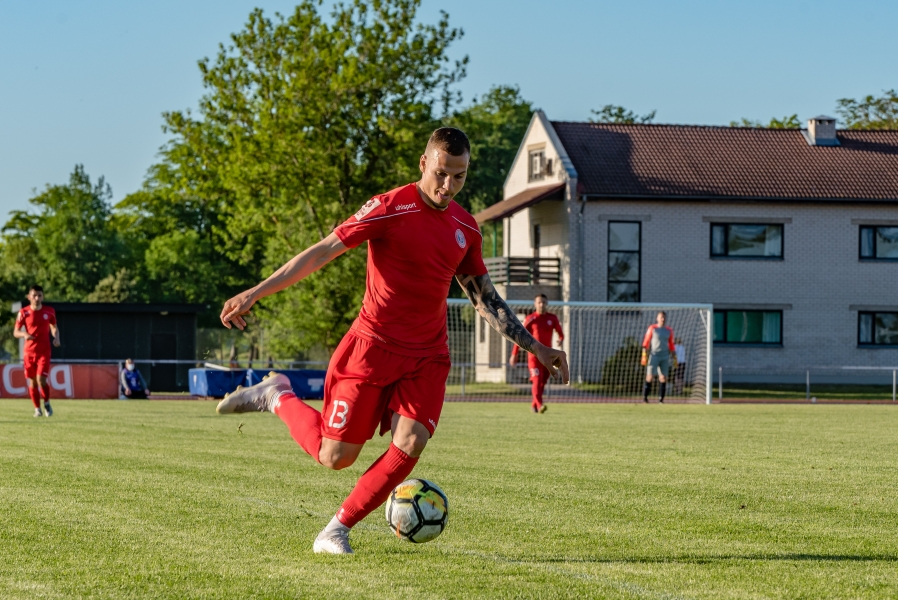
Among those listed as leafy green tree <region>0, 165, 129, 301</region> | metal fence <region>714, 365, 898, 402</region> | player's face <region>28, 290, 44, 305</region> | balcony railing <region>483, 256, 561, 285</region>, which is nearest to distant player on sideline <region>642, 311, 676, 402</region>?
metal fence <region>714, 365, 898, 402</region>

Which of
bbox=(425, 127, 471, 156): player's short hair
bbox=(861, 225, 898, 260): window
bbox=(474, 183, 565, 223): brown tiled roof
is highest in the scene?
bbox=(474, 183, 565, 223): brown tiled roof

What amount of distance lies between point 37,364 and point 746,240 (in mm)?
27830

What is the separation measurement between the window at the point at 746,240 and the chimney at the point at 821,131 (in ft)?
15.0

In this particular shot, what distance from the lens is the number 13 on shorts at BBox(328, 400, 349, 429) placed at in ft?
21.0

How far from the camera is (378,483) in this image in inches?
252

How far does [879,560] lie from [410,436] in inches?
102

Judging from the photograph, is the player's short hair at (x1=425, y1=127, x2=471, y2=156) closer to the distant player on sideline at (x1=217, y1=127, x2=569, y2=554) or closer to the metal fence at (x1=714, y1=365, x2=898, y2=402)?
the distant player on sideline at (x1=217, y1=127, x2=569, y2=554)

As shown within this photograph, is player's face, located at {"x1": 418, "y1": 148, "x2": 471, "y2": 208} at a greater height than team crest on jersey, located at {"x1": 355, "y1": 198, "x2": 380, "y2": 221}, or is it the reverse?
player's face, located at {"x1": 418, "y1": 148, "x2": 471, "y2": 208}

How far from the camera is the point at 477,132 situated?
157ft

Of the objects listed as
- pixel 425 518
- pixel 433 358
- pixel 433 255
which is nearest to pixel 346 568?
pixel 425 518

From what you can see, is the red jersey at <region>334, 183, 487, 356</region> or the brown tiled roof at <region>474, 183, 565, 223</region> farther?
the brown tiled roof at <region>474, 183, 565, 223</region>

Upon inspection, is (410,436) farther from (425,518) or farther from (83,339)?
(83,339)

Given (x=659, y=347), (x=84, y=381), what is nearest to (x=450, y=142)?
(x=659, y=347)

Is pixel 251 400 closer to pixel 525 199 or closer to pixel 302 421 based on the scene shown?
pixel 302 421
